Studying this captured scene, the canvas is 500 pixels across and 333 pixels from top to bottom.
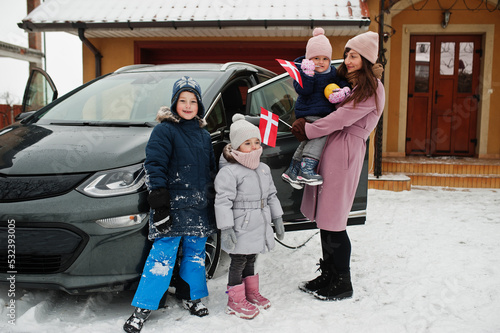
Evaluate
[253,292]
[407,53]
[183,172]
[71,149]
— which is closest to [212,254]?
[253,292]

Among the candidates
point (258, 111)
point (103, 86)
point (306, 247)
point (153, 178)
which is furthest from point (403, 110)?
point (153, 178)

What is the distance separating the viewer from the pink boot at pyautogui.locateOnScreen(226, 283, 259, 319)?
266 centimetres

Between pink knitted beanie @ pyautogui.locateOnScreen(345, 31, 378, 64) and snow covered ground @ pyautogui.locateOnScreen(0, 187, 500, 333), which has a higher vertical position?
pink knitted beanie @ pyautogui.locateOnScreen(345, 31, 378, 64)

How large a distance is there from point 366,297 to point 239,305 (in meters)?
0.99

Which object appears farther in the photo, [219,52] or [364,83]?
[219,52]

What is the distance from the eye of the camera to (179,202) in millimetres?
2512

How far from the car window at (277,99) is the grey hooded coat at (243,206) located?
736 mm

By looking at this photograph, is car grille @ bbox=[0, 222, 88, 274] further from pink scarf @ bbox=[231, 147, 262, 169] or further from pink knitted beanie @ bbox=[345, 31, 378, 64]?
pink knitted beanie @ bbox=[345, 31, 378, 64]

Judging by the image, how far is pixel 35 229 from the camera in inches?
91.0

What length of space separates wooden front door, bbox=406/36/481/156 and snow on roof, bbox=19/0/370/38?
2.24m

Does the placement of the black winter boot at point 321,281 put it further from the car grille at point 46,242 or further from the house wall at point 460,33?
the house wall at point 460,33

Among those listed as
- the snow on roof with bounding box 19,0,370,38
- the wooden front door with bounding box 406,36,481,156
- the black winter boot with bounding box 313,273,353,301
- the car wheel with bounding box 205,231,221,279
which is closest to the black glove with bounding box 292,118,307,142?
the car wheel with bounding box 205,231,221,279

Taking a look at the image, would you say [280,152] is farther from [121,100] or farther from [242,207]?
[121,100]

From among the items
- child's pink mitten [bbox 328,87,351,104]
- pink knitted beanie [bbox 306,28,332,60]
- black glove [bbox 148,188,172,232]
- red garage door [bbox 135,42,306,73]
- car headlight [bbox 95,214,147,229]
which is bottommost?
car headlight [bbox 95,214,147,229]
